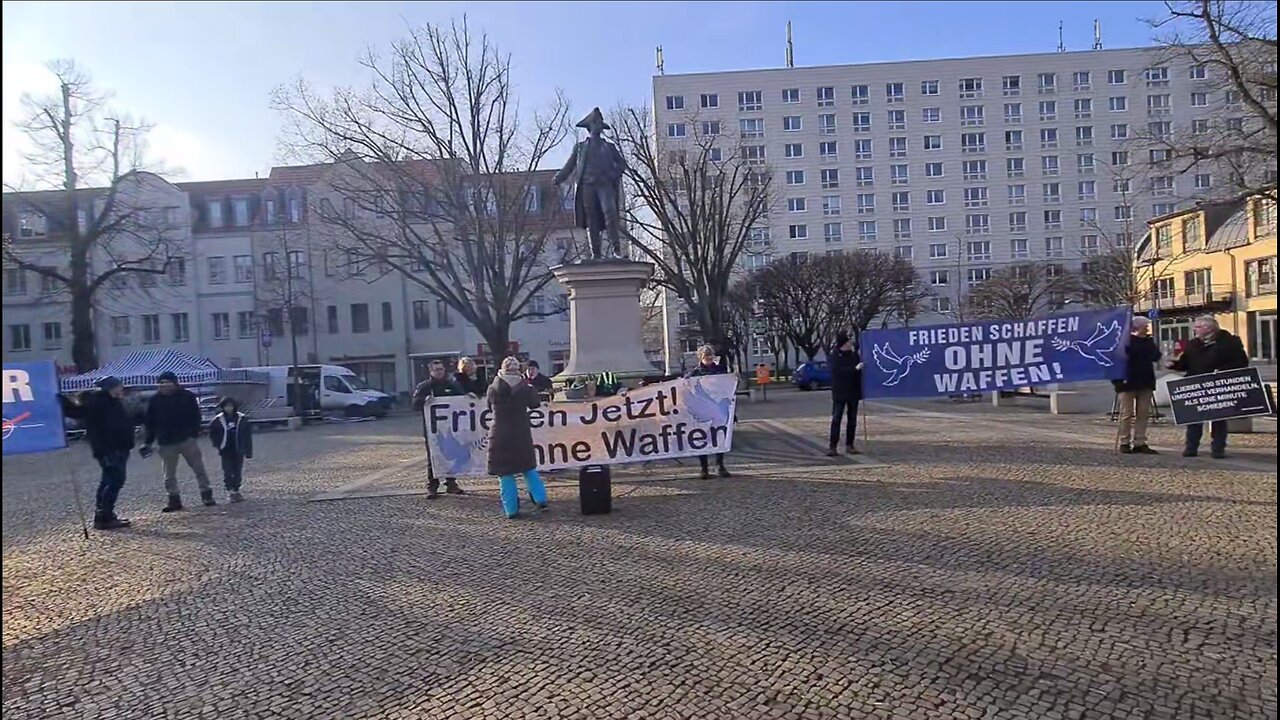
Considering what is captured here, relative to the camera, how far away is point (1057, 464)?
11305mm

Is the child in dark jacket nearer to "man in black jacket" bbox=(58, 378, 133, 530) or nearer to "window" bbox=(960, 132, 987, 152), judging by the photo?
"man in black jacket" bbox=(58, 378, 133, 530)

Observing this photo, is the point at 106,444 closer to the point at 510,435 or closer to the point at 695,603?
the point at 510,435

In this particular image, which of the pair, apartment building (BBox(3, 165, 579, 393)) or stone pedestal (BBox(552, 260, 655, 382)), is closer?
stone pedestal (BBox(552, 260, 655, 382))

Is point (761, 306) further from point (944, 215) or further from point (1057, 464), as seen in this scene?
point (1057, 464)

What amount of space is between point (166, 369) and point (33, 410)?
2556 cm

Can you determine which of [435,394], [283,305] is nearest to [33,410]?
[435,394]

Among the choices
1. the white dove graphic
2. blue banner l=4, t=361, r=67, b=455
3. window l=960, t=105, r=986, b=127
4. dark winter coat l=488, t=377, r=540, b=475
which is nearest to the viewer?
blue banner l=4, t=361, r=67, b=455

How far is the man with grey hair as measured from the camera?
Result: 11.4m

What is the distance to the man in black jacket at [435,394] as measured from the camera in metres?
11.1

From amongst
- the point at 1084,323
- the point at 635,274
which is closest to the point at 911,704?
the point at 1084,323

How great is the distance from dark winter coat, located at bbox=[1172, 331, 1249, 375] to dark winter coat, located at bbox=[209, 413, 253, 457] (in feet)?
43.2

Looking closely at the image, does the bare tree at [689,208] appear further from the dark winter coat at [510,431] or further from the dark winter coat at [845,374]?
the dark winter coat at [510,431]

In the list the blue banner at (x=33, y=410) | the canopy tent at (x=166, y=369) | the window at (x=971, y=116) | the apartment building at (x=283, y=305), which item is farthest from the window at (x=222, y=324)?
the window at (x=971, y=116)

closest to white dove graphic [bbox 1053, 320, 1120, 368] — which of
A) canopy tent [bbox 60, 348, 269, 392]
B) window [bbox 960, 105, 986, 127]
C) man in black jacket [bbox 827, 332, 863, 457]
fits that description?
man in black jacket [bbox 827, 332, 863, 457]
